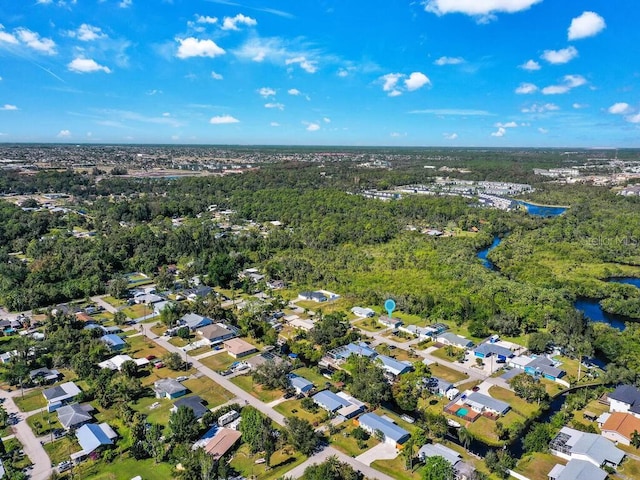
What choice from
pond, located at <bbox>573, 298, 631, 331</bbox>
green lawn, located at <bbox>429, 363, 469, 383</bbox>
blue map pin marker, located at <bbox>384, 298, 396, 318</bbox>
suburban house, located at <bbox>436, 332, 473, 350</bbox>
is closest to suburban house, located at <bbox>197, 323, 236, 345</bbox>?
blue map pin marker, located at <bbox>384, 298, 396, 318</bbox>

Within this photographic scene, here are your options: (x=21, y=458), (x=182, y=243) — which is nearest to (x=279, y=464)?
(x=21, y=458)

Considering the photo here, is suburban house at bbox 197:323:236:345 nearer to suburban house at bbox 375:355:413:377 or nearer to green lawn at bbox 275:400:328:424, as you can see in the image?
green lawn at bbox 275:400:328:424

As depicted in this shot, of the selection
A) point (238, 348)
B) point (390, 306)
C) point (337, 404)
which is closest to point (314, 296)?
point (390, 306)

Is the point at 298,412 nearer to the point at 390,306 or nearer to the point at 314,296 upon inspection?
the point at 390,306

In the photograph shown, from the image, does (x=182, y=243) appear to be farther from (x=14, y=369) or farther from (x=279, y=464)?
(x=279, y=464)

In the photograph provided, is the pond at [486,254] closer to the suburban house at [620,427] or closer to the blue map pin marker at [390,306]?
the blue map pin marker at [390,306]

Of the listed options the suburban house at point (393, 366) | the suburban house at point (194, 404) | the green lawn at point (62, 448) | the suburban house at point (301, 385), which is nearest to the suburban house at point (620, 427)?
the suburban house at point (393, 366)
